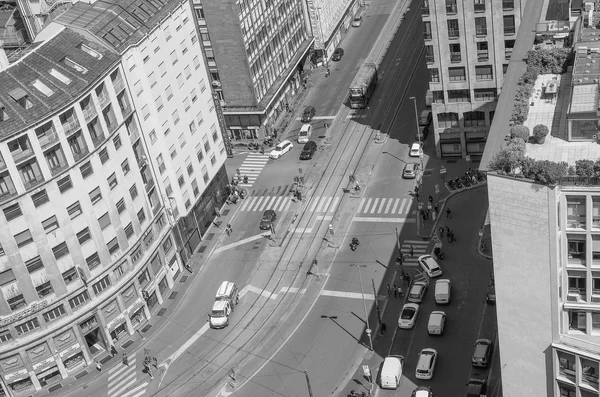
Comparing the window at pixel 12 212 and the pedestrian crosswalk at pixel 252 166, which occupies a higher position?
the window at pixel 12 212

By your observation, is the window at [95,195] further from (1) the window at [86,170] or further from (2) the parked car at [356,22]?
(2) the parked car at [356,22]

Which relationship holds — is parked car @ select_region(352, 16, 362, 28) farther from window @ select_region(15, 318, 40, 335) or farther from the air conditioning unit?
the air conditioning unit

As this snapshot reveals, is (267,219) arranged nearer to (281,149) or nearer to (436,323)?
(281,149)

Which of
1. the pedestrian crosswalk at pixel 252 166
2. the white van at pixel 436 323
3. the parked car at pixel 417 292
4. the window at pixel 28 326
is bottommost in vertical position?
the white van at pixel 436 323

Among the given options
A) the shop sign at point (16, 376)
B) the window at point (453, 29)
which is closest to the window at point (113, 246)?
the shop sign at point (16, 376)

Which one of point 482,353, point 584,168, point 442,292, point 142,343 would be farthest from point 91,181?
point 584,168

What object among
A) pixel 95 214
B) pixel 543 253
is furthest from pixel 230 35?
pixel 543 253
